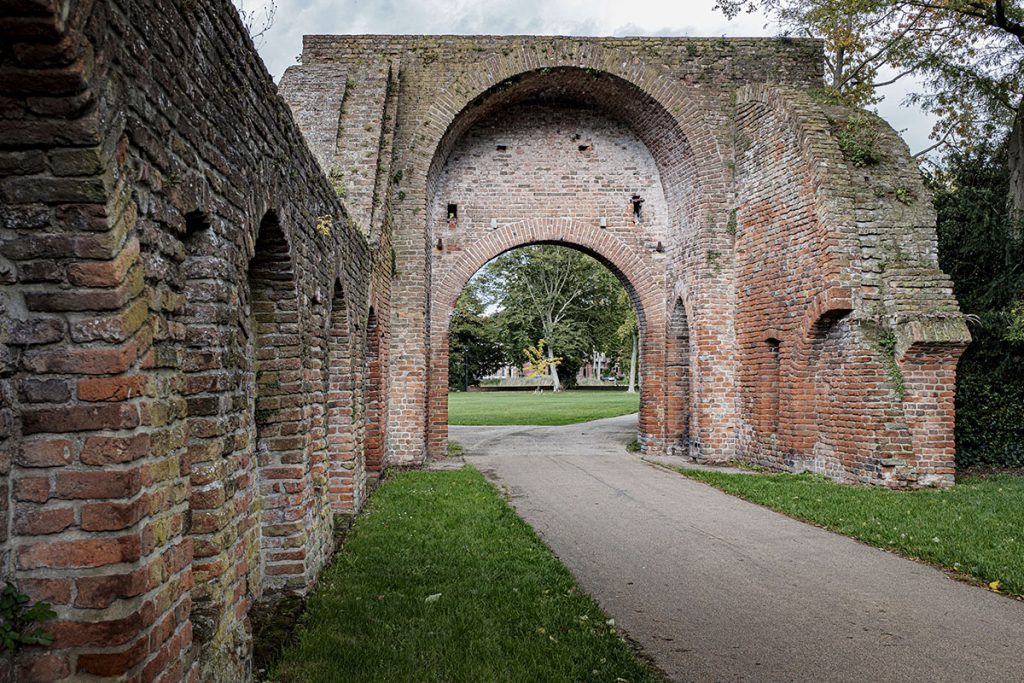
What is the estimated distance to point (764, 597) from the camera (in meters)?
5.29

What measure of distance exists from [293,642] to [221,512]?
1304mm

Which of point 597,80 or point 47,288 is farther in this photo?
point 597,80

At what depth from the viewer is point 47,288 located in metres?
2.28

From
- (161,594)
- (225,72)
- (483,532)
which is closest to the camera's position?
(161,594)

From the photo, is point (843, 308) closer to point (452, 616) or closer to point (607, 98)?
point (607, 98)

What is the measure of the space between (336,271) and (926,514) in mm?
6730

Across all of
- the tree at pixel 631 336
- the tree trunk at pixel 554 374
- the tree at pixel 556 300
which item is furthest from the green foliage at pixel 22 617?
the tree trunk at pixel 554 374

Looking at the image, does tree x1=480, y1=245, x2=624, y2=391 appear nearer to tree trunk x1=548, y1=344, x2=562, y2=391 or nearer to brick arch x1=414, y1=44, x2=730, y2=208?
tree trunk x1=548, y1=344, x2=562, y2=391

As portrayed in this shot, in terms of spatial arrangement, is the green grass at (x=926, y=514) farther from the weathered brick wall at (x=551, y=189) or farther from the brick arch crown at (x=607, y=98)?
the brick arch crown at (x=607, y=98)

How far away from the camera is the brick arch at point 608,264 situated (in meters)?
14.1

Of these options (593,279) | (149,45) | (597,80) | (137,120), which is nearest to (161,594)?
(137,120)

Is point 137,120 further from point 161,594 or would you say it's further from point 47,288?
point 161,594

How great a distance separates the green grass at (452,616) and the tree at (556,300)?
37.1 meters

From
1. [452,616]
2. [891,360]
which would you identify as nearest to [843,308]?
[891,360]
